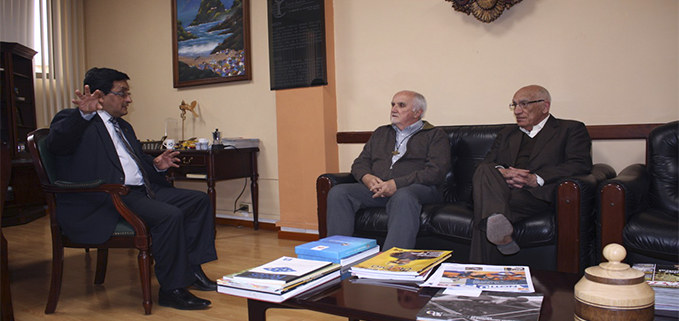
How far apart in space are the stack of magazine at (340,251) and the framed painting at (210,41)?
315 cm

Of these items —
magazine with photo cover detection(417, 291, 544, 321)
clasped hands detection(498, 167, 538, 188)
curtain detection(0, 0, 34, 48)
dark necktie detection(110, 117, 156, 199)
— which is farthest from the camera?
curtain detection(0, 0, 34, 48)

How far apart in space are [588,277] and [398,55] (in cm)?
→ 297

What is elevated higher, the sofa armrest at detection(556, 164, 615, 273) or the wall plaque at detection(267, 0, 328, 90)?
the wall plaque at detection(267, 0, 328, 90)

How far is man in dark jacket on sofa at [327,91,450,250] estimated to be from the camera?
2.59 metres

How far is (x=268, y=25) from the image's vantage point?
4.18 metres

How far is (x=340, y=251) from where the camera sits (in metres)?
1.57

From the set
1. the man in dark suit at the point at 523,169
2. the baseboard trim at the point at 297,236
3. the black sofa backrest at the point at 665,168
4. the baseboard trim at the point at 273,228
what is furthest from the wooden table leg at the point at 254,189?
the black sofa backrest at the point at 665,168

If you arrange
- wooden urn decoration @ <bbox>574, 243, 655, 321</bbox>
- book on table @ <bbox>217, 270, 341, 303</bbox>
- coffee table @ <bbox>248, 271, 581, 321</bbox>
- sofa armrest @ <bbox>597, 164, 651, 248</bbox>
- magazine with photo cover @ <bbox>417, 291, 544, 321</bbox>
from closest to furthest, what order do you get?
wooden urn decoration @ <bbox>574, 243, 655, 321</bbox> < magazine with photo cover @ <bbox>417, 291, 544, 321</bbox> < coffee table @ <bbox>248, 271, 581, 321</bbox> < book on table @ <bbox>217, 270, 341, 303</bbox> < sofa armrest @ <bbox>597, 164, 651, 248</bbox>

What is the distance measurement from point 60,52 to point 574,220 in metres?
5.61

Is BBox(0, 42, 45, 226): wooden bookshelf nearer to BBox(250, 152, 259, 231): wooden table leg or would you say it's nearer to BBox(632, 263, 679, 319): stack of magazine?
BBox(250, 152, 259, 231): wooden table leg

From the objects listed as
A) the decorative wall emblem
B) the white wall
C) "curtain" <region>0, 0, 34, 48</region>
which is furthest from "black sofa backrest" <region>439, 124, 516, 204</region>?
"curtain" <region>0, 0, 34, 48</region>

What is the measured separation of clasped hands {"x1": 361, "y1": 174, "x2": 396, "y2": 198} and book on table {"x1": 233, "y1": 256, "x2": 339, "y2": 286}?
133 cm

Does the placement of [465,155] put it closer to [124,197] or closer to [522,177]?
[522,177]

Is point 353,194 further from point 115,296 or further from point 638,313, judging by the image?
point 638,313
